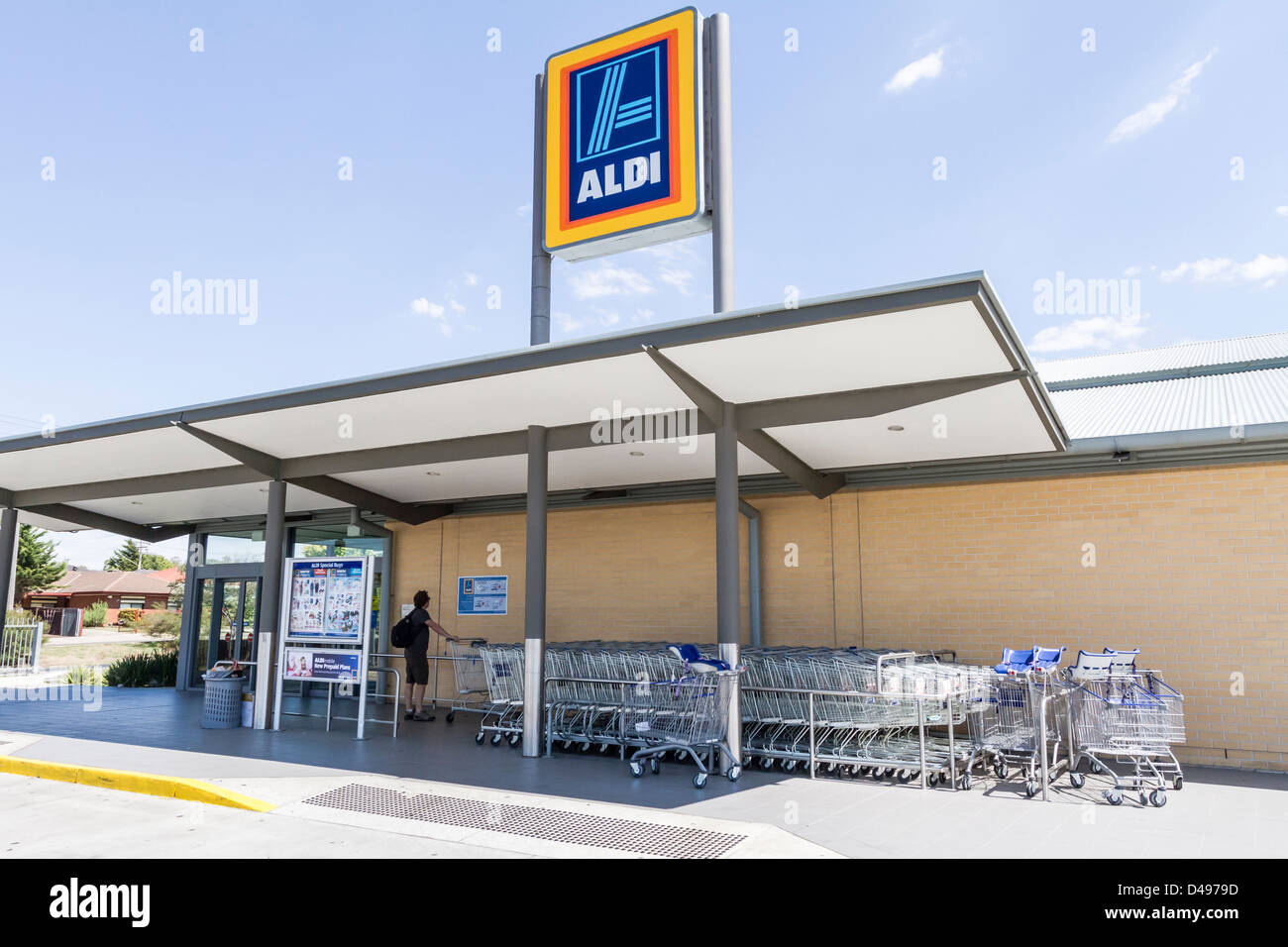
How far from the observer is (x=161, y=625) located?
110 feet

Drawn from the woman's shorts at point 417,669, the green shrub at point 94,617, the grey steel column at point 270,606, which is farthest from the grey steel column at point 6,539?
the green shrub at point 94,617

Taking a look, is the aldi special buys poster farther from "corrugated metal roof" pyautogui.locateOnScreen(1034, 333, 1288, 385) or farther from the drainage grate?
"corrugated metal roof" pyautogui.locateOnScreen(1034, 333, 1288, 385)

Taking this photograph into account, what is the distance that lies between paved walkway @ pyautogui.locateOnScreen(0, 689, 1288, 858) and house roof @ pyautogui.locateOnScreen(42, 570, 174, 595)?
54495 mm

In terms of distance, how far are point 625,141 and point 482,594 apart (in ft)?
25.6

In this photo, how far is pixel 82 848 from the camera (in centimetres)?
564

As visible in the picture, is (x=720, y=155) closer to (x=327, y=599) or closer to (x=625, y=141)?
(x=625, y=141)

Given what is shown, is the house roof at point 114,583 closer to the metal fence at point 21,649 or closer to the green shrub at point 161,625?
the green shrub at point 161,625

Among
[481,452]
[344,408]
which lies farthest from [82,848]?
[481,452]

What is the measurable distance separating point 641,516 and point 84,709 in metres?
8.89

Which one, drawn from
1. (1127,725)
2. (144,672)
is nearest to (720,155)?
(1127,725)

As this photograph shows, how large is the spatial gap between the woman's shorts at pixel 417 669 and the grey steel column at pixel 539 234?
511 cm

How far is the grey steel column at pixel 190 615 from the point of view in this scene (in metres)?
18.0

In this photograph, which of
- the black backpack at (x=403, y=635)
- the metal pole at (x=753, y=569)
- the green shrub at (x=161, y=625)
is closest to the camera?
the metal pole at (x=753, y=569)

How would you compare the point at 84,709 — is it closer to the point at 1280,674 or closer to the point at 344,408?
the point at 344,408
